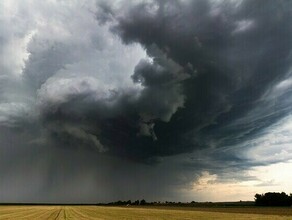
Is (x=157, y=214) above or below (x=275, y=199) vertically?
below

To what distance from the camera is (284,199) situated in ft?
495

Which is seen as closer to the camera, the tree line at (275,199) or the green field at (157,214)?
the green field at (157,214)

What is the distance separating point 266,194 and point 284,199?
31.0 ft

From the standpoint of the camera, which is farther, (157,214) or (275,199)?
(275,199)

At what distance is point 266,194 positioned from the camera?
521ft

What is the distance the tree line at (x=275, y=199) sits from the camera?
14988 cm

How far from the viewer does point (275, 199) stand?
15188cm

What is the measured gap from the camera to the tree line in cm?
14988

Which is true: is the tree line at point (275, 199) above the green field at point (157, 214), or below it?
above

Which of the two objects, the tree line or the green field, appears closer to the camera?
the green field

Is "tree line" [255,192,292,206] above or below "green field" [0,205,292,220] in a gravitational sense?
above
